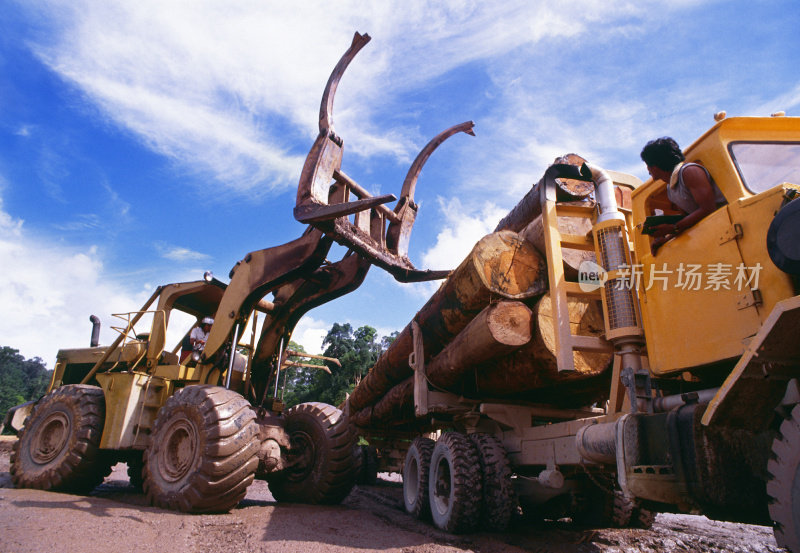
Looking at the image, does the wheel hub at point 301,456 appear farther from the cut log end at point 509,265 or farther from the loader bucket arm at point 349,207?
the cut log end at point 509,265

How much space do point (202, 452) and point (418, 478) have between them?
234 cm

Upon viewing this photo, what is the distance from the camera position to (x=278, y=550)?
3.59 meters

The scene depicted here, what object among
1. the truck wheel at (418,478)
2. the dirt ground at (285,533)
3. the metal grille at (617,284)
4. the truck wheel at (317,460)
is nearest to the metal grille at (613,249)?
the metal grille at (617,284)

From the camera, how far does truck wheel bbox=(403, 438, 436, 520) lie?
542cm

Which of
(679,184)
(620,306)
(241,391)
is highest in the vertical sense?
(679,184)

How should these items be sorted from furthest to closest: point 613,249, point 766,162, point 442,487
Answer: point 442,487, point 613,249, point 766,162

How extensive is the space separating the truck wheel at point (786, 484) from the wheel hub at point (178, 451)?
457cm

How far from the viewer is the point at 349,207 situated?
188 inches

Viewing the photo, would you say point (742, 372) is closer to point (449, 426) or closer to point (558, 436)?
point (558, 436)

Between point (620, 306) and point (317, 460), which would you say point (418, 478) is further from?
point (620, 306)

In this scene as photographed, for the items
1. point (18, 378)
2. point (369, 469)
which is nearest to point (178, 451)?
point (369, 469)

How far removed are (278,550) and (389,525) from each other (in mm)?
1680

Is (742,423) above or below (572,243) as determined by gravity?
below

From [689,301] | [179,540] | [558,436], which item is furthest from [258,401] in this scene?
[689,301]
